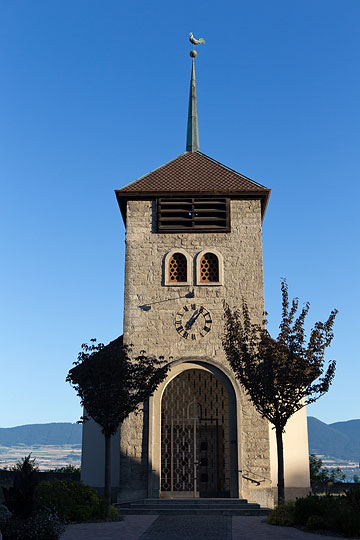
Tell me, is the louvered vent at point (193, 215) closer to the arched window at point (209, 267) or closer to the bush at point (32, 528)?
the arched window at point (209, 267)

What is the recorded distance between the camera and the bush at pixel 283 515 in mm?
15422

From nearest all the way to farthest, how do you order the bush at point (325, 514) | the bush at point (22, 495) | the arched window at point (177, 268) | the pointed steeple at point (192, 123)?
the bush at point (22, 495)
the bush at point (325, 514)
the arched window at point (177, 268)
the pointed steeple at point (192, 123)

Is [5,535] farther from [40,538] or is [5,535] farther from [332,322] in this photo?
[332,322]

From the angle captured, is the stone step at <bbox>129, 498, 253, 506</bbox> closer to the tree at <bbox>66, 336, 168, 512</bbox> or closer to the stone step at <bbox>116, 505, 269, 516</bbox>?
the stone step at <bbox>116, 505, 269, 516</bbox>

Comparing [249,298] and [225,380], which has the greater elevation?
[249,298]

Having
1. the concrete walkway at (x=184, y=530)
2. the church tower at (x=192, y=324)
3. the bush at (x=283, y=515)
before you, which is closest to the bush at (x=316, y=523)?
the concrete walkway at (x=184, y=530)

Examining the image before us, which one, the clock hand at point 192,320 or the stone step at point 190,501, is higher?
the clock hand at point 192,320

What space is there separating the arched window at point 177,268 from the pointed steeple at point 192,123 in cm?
778

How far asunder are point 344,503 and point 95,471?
1158 centimetres

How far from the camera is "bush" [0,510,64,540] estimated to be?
11922mm

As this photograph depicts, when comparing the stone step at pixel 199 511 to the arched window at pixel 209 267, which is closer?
the stone step at pixel 199 511

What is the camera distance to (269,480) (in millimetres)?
19828

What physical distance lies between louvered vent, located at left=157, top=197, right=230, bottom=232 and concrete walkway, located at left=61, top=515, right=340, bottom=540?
34.5 feet

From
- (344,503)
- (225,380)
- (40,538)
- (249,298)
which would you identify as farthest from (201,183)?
(40,538)
